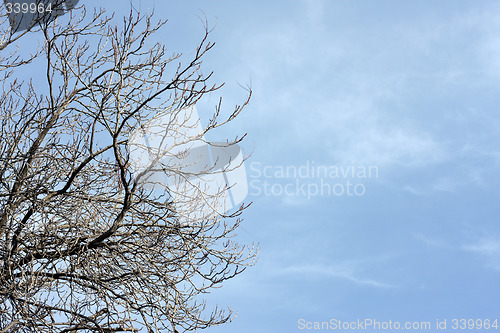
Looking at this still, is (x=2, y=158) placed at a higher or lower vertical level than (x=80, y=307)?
higher

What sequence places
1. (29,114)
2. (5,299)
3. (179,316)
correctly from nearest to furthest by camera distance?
(5,299) < (179,316) < (29,114)

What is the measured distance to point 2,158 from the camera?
826 centimetres

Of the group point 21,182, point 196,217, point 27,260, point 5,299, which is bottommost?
point 5,299

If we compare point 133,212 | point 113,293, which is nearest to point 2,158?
point 133,212

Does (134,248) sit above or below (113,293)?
above

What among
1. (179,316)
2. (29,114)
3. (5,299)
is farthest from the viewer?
(29,114)

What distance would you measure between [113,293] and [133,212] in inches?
49.5

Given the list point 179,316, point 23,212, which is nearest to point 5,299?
point 23,212

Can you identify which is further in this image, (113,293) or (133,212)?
(133,212)

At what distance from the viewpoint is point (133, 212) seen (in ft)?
27.3

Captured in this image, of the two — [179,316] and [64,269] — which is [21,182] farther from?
[179,316]

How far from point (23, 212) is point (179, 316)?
2935mm

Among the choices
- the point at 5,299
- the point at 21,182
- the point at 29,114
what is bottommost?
the point at 5,299

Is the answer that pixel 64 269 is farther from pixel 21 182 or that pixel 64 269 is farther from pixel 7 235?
pixel 21 182
